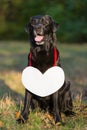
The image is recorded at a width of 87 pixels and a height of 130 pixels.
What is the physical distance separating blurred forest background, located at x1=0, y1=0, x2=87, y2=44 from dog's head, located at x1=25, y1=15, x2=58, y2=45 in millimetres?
24720

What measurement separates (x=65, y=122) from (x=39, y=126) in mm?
485

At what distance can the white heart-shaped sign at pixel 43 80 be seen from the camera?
23.8 ft

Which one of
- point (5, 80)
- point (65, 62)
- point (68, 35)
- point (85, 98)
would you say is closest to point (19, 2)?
point (68, 35)

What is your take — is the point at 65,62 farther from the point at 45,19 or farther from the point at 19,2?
the point at 19,2

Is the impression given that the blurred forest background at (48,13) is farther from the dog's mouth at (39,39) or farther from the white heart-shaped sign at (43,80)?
the dog's mouth at (39,39)

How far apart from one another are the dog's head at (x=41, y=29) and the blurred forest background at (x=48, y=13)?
24720mm

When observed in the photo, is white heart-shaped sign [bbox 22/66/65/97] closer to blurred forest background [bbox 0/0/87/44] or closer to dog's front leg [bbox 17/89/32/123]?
dog's front leg [bbox 17/89/32/123]

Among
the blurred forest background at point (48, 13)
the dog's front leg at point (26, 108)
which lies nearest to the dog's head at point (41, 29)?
the dog's front leg at point (26, 108)

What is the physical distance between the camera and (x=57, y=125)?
7090 millimetres

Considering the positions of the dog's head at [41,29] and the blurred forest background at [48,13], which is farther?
the blurred forest background at [48,13]

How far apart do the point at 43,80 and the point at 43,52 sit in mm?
416

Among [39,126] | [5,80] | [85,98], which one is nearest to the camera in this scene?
[39,126]

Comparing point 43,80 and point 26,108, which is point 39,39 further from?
point 26,108

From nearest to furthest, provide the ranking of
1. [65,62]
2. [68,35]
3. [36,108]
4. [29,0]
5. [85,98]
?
[36,108]
[85,98]
[65,62]
[68,35]
[29,0]
